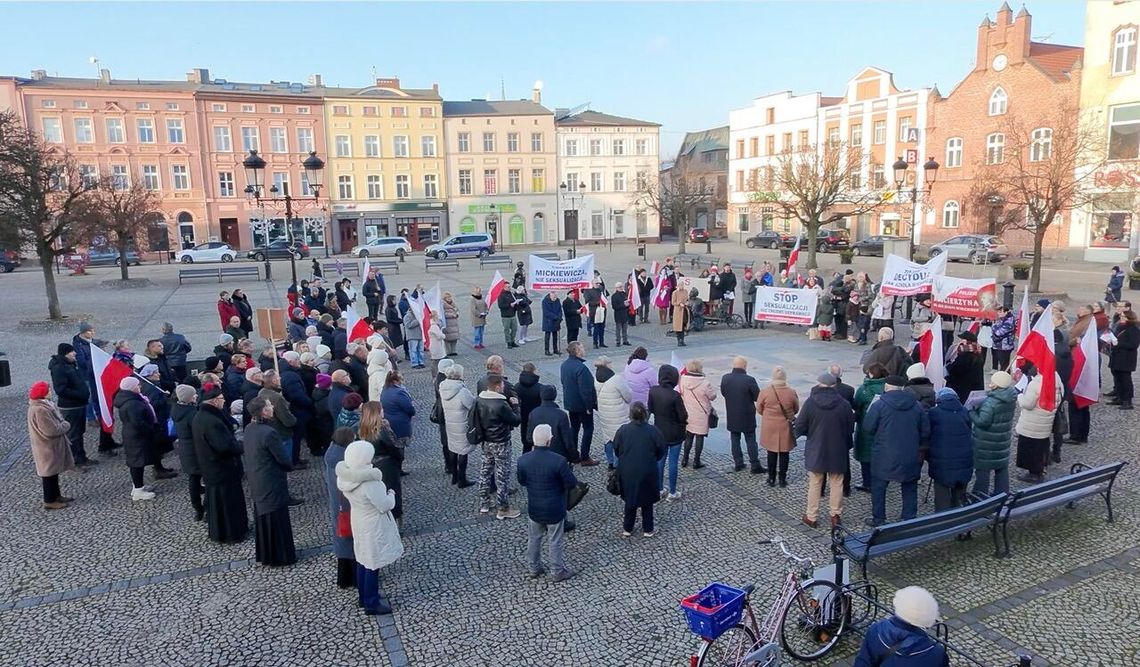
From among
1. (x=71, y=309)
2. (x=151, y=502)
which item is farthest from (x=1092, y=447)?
(x=71, y=309)

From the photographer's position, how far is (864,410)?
8.79 meters

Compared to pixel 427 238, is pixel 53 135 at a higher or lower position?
higher

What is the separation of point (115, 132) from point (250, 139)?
28.8ft

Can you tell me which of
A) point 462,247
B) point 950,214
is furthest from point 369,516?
point 950,214

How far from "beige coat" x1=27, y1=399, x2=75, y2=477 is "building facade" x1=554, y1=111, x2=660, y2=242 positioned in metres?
55.3

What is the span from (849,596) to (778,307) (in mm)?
13345

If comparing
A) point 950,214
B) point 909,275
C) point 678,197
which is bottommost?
point 909,275

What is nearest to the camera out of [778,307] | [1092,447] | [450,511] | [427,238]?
[450,511]

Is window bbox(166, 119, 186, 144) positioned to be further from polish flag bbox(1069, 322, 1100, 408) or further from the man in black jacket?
polish flag bbox(1069, 322, 1100, 408)

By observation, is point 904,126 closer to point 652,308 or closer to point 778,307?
point 652,308

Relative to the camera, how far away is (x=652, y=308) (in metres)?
23.9

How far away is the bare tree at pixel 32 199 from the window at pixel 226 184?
107ft

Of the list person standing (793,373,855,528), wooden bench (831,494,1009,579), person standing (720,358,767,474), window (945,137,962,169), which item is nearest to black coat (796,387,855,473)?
person standing (793,373,855,528)

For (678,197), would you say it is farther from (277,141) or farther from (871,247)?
(277,141)
